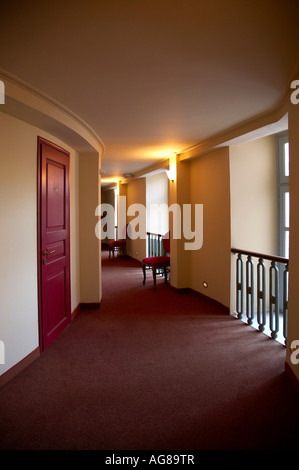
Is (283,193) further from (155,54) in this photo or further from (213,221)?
(155,54)

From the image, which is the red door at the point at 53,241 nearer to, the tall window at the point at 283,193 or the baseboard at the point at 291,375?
the baseboard at the point at 291,375

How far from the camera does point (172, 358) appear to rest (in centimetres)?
275

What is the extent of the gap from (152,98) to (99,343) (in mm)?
2577

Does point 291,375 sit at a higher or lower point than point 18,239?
lower

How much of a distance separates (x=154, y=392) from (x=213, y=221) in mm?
2735

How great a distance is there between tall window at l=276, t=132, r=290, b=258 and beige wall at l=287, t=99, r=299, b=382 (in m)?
1.90

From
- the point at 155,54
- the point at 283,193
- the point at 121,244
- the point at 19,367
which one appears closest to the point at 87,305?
the point at 19,367

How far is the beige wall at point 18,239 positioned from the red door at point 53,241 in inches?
3.7

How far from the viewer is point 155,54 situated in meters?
1.77

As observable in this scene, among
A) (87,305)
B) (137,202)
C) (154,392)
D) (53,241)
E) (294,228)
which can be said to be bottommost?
(154,392)

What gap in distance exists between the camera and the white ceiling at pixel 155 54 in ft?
4.57

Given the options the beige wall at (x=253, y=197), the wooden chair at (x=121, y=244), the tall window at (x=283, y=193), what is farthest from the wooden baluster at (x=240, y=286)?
the wooden chair at (x=121, y=244)

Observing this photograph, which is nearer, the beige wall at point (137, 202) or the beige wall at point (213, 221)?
the beige wall at point (213, 221)
